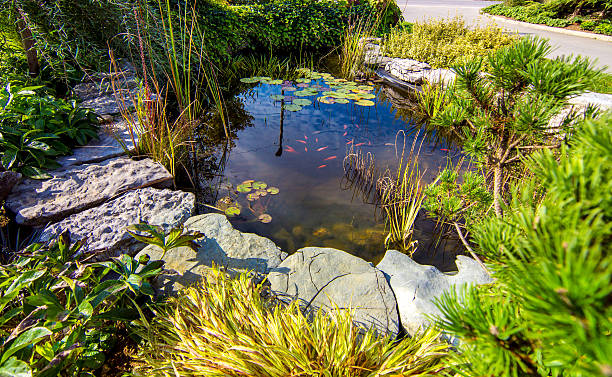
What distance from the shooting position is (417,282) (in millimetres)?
1746

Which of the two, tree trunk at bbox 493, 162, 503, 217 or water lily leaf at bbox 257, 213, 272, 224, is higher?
tree trunk at bbox 493, 162, 503, 217

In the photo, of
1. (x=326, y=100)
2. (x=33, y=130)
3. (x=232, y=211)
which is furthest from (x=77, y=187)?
(x=326, y=100)

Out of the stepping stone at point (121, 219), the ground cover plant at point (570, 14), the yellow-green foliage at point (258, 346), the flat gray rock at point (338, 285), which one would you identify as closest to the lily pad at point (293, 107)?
the stepping stone at point (121, 219)

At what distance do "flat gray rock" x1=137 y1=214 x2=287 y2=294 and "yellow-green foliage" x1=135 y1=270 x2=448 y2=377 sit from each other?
0.20 m

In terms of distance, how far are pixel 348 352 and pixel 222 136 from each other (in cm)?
324

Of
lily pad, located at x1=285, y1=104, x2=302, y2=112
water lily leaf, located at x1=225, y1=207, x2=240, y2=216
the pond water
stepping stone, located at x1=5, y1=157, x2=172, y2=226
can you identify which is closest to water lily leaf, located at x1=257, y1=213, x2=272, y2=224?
the pond water

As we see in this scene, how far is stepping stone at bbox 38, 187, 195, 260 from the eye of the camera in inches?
70.9

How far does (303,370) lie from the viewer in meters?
1.14

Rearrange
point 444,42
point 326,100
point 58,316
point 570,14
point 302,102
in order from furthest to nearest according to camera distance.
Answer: point 570,14 < point 444,42 < point 326,100 < point 302,102 < point 58,316

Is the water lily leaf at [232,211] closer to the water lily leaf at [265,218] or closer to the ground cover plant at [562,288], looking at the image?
the water lily leaf at [265,218]

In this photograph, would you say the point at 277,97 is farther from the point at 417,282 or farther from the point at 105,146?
the point at 417,282

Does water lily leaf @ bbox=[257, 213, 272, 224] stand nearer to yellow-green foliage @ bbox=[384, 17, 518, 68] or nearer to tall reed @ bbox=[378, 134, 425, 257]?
tall reed @ bbox=[378, 134, 425, 257]

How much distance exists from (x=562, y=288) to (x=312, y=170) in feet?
9.50

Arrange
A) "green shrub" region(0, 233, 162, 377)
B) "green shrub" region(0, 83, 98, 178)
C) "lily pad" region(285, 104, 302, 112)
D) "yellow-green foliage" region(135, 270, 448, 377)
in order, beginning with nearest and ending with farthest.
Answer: "green shrub" region(0, 233, 162, 377)
"yellow-green foliage" region(135, 270, 448, 377)
"green shrub" region(0, 83, 98, 178)
"lily pad" region(285, 104, 302, 112)
